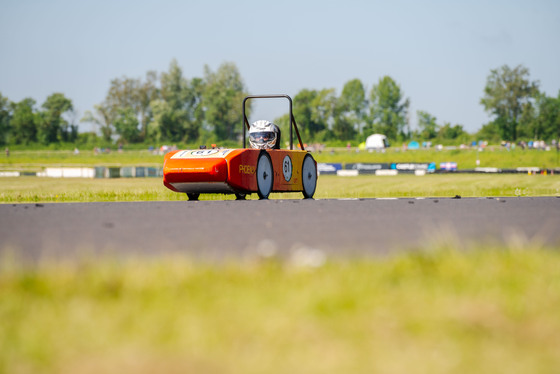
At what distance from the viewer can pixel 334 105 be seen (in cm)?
14538

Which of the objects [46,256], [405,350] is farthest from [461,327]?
[46,256]

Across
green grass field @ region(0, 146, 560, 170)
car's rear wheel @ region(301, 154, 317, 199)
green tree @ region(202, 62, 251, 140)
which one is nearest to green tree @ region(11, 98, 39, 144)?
green tree @ region(202, 62, 251, 140)

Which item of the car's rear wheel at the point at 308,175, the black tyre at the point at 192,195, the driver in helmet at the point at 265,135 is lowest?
the black tyre at the point at 192,195

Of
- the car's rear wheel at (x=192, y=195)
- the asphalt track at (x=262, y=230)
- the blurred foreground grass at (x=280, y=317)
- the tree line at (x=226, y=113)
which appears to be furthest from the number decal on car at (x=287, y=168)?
the tree line at (x=226, y=113)

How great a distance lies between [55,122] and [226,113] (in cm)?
3585

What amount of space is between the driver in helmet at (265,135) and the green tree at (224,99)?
367 ft

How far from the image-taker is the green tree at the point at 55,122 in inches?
5768

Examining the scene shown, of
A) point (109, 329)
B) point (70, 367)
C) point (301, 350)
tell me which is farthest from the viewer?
point (109, 329)

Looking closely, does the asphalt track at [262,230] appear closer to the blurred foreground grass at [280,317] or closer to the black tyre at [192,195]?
the blurred foreground grass at [280,317]

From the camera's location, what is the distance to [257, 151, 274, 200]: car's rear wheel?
63.1 ft

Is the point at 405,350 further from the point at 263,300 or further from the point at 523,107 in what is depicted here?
the point at 523,107

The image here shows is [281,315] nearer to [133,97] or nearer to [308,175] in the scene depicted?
[308,175]

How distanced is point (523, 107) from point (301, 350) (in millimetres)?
142272

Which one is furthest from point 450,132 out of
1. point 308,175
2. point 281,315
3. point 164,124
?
point 281,315
